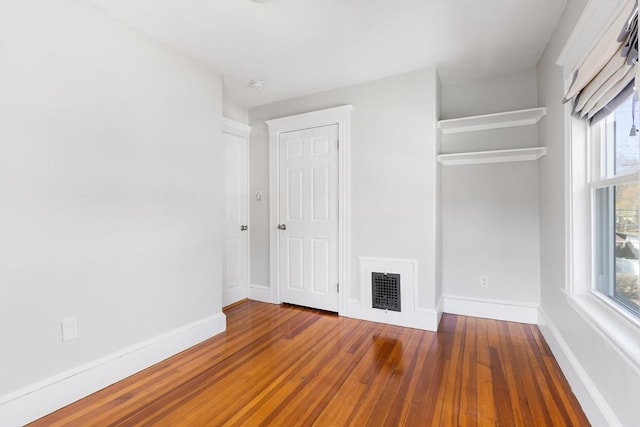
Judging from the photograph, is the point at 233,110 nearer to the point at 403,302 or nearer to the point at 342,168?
the point at 342,168

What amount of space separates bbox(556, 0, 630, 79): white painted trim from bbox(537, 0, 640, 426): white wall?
143mm

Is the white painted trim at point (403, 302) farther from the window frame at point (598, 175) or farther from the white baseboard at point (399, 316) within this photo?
the window frame at point (598, 175)

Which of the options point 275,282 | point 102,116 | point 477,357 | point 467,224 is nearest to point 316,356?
point 477,357

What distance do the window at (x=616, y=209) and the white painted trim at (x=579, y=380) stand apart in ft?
1.50

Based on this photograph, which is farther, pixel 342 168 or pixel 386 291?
pixel 342 168

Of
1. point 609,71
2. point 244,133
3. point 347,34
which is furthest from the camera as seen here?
point 244,133

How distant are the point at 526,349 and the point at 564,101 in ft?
6.24

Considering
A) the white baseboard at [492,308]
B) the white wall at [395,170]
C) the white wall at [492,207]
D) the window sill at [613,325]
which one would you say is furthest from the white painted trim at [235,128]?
the window sill at [613,325]

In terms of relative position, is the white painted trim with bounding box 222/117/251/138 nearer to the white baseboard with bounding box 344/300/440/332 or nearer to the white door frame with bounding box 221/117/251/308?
the white door frame with bounding box 221/117/251/308

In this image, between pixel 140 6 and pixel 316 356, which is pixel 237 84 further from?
pixel 316 356

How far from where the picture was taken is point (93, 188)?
78.2 inches

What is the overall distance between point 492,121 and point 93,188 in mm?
3469

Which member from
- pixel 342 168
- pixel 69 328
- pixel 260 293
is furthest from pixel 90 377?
pixel 342 168

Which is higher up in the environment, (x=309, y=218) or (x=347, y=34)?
(x=347, y=34)
